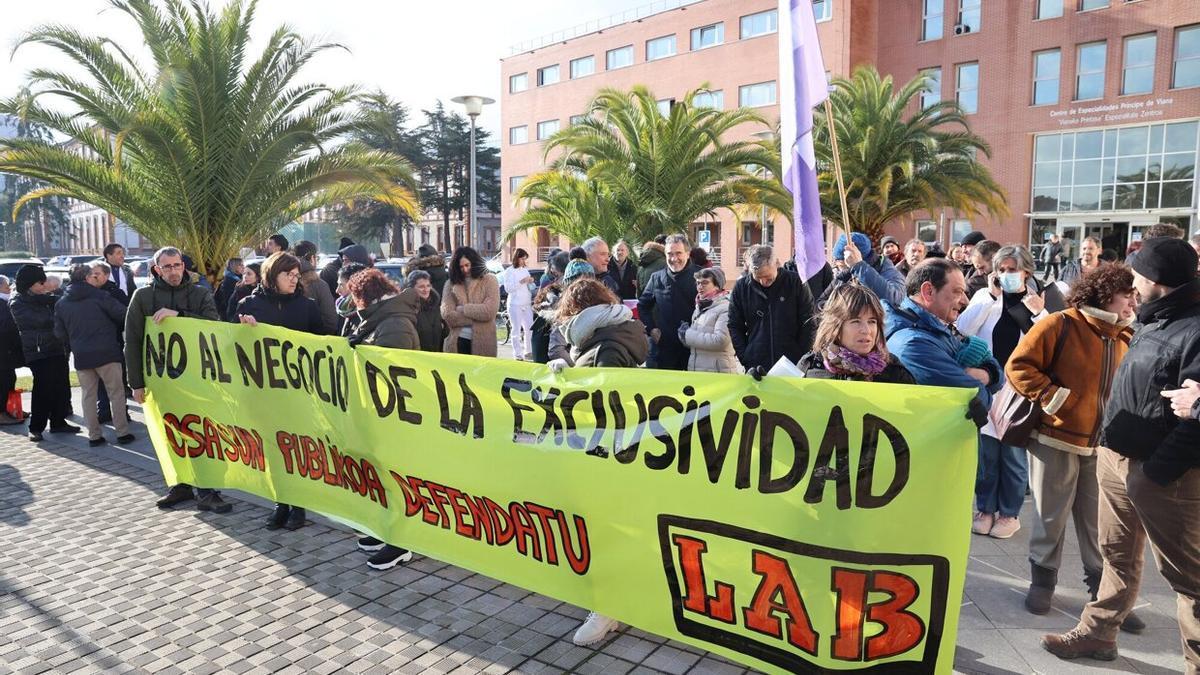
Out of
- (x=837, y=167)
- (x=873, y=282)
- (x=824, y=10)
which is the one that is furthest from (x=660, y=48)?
Answer: (x=837, y=167)

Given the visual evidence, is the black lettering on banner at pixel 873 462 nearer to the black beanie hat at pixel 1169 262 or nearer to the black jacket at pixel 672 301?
the black beanie hat at pixel 1169 262

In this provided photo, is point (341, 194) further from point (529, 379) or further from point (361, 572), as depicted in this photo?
point (529, 379)

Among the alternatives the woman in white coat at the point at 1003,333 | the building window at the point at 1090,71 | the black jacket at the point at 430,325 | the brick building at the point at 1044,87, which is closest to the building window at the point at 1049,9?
the brick building at the point at 1044,87

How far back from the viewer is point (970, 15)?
32.1 meters

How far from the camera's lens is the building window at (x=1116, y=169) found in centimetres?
2773

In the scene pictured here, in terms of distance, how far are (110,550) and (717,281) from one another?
465 centimetres

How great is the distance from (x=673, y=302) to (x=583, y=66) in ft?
140

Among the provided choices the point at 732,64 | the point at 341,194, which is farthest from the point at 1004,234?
the point at 341,194

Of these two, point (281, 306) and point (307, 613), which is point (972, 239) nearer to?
point (281, 306)

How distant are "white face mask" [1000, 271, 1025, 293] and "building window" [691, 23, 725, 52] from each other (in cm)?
3713

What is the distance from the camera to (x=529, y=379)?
12.2 feet

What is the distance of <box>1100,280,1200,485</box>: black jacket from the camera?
2.97 meters

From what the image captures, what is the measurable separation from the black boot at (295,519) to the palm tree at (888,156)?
64.3 feet

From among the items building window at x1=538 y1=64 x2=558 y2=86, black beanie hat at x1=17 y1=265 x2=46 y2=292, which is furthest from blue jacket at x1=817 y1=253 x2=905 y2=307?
building window at x1=538 y1=64 x2=558 y2=86
